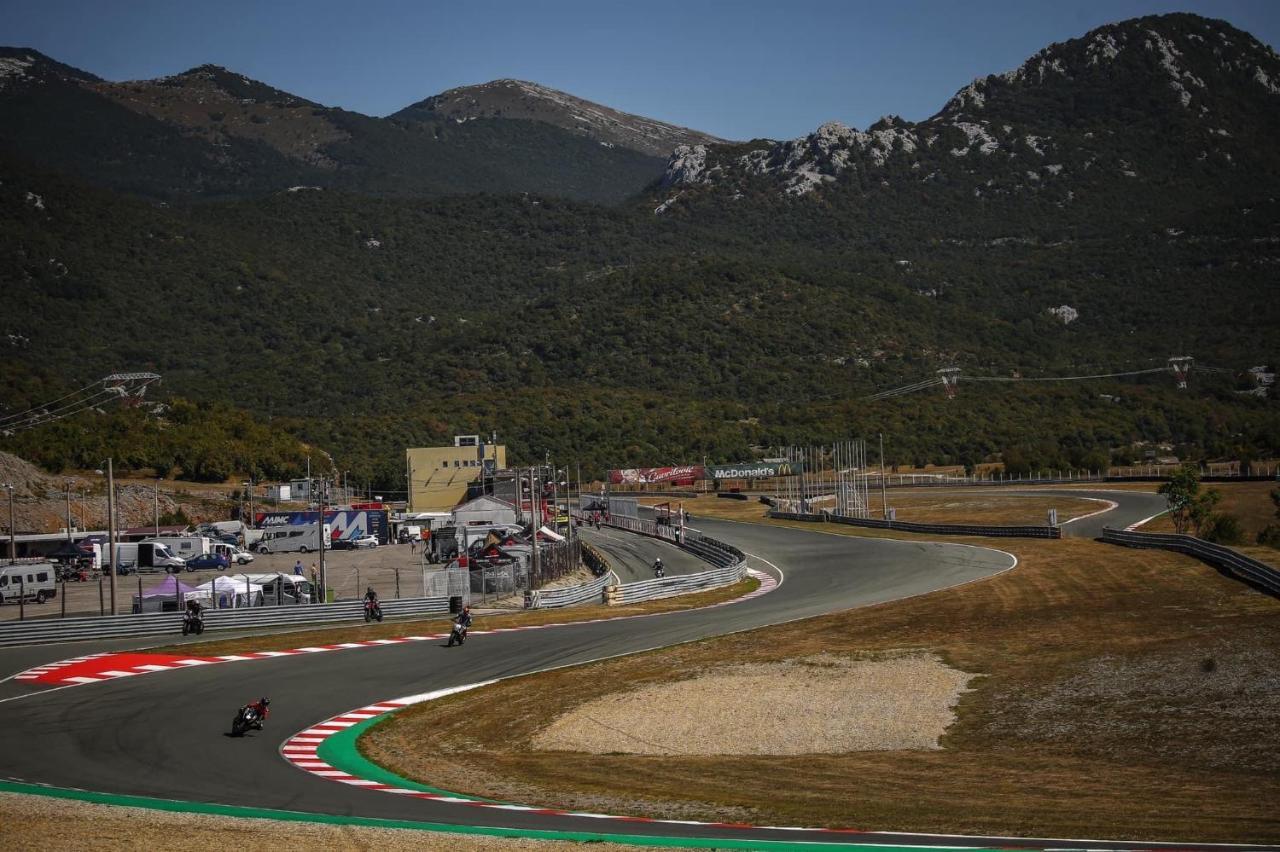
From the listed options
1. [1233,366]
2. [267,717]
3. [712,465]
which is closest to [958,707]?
[267,717]

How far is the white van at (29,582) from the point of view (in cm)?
5753

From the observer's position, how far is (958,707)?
2684 cm

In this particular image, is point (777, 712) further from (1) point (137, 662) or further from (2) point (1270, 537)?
(2) point (1270, 537)

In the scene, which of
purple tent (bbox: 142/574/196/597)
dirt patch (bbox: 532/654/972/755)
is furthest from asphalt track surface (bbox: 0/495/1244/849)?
purple tent (bbox: 142/574/196/597)

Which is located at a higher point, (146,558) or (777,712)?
(146,558)

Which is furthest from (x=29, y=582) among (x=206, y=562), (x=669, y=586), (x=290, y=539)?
(x=669, y=586)

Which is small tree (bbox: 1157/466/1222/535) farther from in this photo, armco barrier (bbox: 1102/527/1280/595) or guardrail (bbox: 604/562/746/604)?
guardrail (bbox: 604/562/746/604)

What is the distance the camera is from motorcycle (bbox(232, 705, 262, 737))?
84.5ft

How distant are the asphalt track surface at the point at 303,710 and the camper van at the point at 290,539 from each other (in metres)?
37.9

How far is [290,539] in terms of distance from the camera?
82.9 meters

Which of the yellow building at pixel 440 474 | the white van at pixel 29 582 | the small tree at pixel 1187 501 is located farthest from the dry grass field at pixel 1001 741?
the yellow building at pixel 440 474

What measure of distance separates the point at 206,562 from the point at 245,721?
164 feet

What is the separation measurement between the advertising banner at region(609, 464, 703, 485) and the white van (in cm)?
8231

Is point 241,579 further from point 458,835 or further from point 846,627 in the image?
point 458,835
